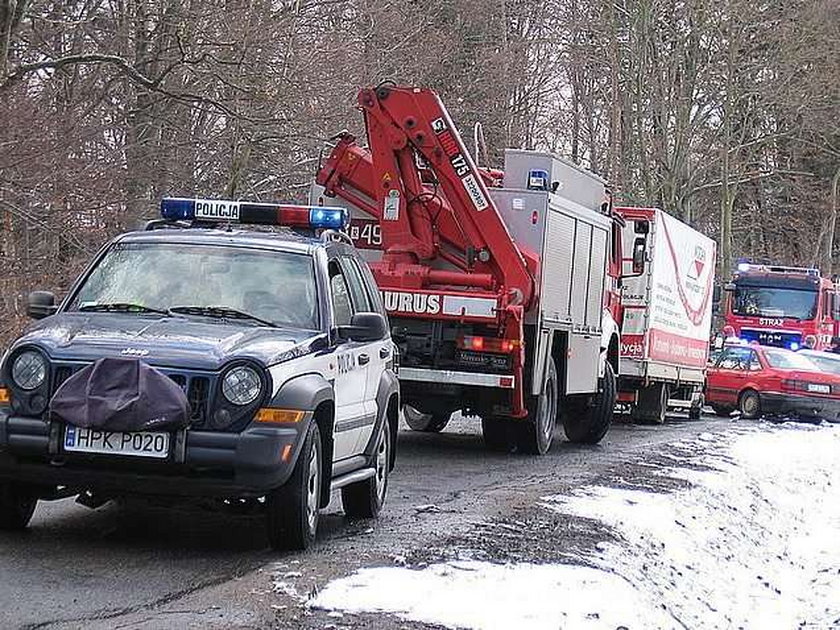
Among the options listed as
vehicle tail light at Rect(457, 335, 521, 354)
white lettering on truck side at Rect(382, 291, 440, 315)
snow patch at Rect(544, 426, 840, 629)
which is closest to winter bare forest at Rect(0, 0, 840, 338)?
white lettering on truck side at Rect(382, 291, 440, 315)

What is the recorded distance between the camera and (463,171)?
15383 millimetres

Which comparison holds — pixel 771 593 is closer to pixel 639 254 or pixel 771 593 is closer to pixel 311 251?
pixel 311 251

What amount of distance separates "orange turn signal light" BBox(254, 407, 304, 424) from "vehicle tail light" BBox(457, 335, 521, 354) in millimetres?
7133

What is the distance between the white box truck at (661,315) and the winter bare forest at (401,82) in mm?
5993

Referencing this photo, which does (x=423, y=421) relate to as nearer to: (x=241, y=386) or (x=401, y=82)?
(x=241, y=386)

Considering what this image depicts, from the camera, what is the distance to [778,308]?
125 ft

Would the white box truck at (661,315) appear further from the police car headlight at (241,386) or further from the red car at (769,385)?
the police car headlight at (241,386)

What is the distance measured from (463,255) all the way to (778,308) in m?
24.2

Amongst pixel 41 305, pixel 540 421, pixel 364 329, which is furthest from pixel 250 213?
pixel 540 421

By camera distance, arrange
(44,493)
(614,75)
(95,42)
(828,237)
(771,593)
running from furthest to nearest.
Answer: (828,237)
(614,75)
(95,42)
(771,593)
(44,493)

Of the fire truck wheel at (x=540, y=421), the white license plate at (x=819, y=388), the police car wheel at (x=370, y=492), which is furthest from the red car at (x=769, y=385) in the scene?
the police car wheel at (x=370, y=492)

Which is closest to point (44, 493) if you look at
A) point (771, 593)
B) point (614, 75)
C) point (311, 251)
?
point (311, 251)

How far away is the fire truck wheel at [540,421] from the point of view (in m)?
16.1

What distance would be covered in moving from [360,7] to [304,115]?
225 inches
